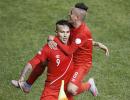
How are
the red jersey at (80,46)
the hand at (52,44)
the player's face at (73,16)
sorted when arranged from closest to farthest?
the hand at (52,44) < the red jersey at (80,46) < the player's face at (73,16)

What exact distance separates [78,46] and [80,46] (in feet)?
0.30

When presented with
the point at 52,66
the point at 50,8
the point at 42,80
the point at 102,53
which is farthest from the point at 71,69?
the point at 50,8

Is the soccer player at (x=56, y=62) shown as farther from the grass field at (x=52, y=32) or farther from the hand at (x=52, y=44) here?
the grass field at (x=52, y=32)

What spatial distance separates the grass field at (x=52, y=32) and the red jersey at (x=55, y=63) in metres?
2.97

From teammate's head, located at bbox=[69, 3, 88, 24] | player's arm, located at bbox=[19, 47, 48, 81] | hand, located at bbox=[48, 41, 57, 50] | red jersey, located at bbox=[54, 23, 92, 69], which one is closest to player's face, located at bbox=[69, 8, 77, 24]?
teammate's head, located at bbox=[69, 3, 88, 24]

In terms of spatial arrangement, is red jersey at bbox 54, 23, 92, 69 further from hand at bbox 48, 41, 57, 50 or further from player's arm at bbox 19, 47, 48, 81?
player's arm at bbox 19, 47, 48, 81

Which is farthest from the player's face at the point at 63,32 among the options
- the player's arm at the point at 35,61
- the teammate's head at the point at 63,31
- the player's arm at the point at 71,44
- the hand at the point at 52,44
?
the player's arm at the point at 35,61

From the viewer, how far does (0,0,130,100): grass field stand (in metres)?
13.6

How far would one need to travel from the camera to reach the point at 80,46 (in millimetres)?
10688

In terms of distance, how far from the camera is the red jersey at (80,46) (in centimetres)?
1028

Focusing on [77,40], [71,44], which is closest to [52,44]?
[71,44]

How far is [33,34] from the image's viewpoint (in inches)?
671

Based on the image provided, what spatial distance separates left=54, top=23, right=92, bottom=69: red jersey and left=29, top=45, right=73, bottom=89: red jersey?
170 millimetres

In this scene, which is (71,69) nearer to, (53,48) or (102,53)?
(53,48)
